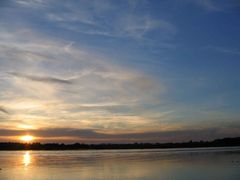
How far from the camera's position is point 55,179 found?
3019 cm

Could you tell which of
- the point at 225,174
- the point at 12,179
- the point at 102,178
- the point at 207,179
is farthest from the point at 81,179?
the point at 225,174

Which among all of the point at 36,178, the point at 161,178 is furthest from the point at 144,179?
the point at 36,178

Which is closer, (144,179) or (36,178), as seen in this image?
(144,179)

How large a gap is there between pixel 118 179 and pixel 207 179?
666cm

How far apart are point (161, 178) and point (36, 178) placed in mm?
10264

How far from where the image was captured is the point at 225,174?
101ft

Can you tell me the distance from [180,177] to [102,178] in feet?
20.1

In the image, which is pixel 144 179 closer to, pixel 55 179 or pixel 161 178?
pixel 161 178

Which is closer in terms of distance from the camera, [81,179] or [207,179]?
[207,179]

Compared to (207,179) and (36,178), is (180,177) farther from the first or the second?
(36,178)

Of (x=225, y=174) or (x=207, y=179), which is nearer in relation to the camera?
(x=207, y=179)

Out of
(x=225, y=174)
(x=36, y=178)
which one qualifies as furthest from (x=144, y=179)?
(x=36, y=178)

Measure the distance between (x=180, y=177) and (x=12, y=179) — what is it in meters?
13.7

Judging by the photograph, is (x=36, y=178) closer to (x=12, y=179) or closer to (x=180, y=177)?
(x=12, y=179)
